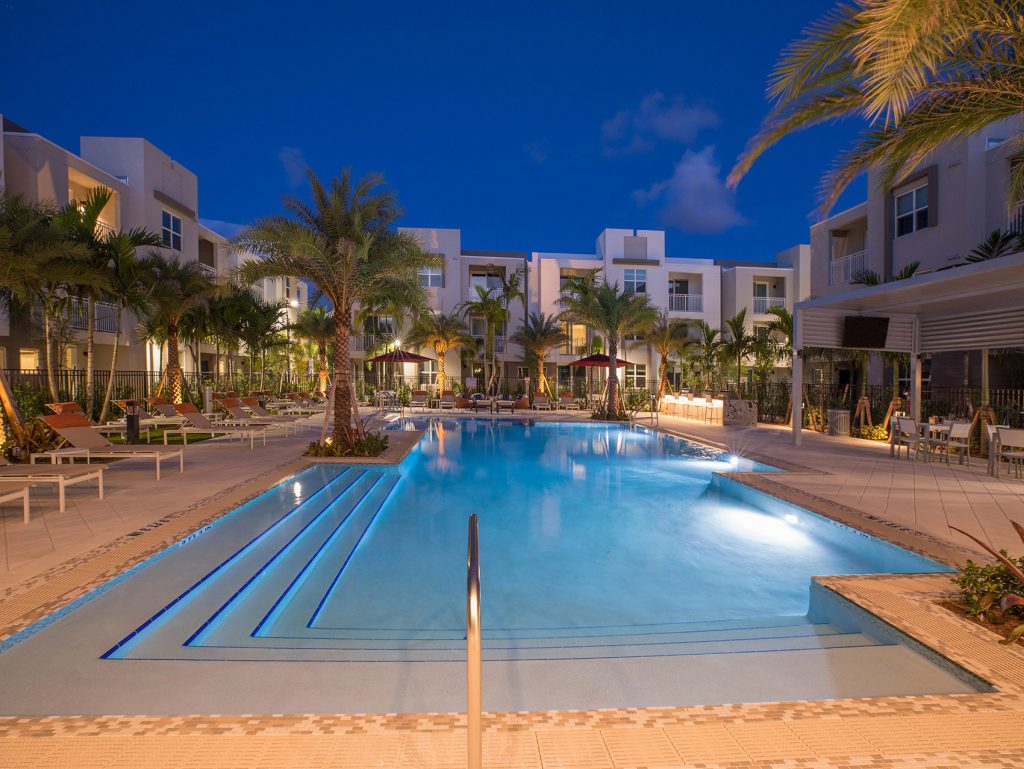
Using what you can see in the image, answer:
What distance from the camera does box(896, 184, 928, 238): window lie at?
15.5 metres

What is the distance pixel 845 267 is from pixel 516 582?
18851 mm

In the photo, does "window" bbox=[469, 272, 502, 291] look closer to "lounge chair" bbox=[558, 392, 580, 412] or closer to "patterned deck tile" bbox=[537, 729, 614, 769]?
"lounge chair" bbox=[558, 392, 580, 412]

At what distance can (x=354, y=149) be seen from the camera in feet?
371

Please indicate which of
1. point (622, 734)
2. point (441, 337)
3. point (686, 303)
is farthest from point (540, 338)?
point (622, 734)

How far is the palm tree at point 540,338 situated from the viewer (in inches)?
1045

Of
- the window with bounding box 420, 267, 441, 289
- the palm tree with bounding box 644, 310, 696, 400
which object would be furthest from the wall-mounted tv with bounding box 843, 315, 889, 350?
the window with bounding box 420, 267, 441, 289

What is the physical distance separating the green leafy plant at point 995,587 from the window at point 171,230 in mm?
23956

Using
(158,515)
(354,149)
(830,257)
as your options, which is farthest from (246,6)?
(158,515)

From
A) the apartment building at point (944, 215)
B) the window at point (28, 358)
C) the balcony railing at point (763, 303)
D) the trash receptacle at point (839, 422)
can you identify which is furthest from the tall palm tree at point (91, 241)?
the balcony railing at point (763, 303)

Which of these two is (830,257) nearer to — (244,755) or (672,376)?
(672,376)

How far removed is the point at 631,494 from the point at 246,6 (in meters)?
95.4

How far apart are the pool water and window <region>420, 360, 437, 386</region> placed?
2094 cm

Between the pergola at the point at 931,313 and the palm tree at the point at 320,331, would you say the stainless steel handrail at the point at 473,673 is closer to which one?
the pergola at the point at 931,313

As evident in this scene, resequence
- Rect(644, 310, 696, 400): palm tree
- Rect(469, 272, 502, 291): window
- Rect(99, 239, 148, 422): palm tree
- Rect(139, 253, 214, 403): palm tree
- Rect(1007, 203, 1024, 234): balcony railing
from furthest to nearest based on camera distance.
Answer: Rect(469, 272, 502, 291): window → Rect(644, 310, 696, 400): palm tree → Rect(139, 253, 214, 403): palm tree → Rect(1007, 203, 1024, 234): balcony railing → Rect(99, 239, 148, 422): palm tree
